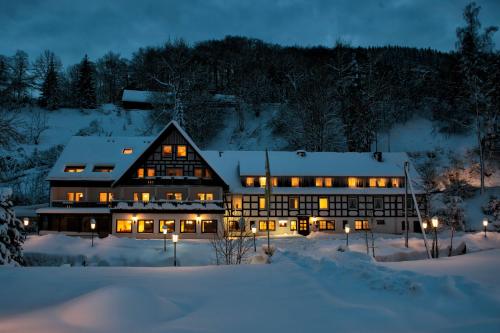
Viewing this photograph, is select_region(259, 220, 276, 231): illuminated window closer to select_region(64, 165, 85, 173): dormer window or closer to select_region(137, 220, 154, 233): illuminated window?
select_region(137, 220, 154, 233): illuminated window

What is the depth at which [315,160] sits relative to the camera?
1858 inches

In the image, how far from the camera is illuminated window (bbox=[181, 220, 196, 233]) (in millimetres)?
39750

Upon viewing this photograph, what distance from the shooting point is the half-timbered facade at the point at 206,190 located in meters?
→ 39.8

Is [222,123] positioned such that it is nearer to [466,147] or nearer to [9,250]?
[466,147]

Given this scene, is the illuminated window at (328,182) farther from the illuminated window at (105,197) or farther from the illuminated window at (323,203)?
the illuminated window at (105,197)

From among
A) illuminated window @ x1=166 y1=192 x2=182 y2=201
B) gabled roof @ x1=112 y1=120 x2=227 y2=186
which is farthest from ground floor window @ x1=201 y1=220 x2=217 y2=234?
gabled roof @ x1=112 y1=120 x2=227 y2=186

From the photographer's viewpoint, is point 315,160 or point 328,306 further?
point 315,160

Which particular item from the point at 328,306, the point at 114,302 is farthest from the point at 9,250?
the point at 328,306

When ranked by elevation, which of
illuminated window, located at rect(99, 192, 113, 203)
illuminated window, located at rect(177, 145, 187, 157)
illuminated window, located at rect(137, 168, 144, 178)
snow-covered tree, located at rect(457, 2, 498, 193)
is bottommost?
illuminated window, located at rect(99, 192, 113, 203)

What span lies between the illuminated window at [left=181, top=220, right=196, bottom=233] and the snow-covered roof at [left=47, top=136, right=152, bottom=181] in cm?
815

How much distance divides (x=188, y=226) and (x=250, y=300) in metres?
29.8

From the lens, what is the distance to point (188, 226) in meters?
39.8

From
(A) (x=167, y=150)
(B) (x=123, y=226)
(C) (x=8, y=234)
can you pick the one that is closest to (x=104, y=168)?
(B) (x=123, y=226)

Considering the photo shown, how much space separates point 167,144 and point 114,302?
3256cm
